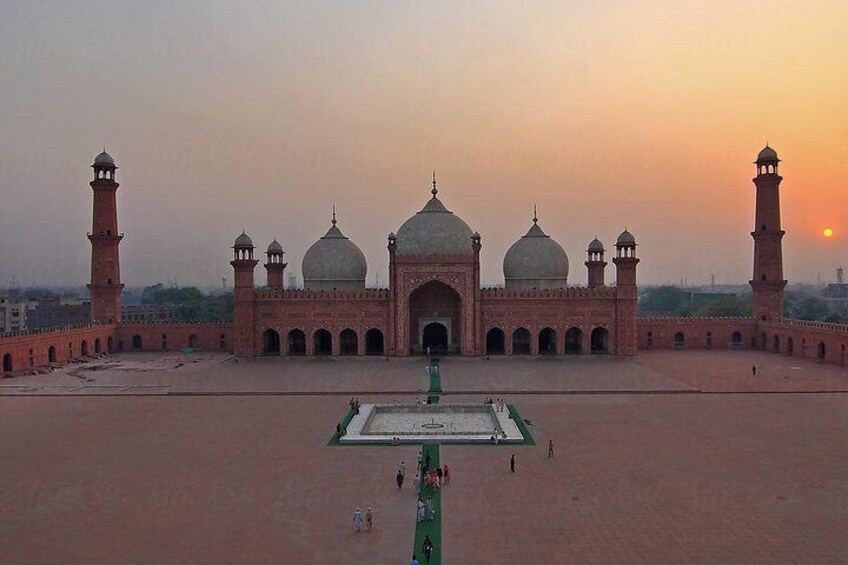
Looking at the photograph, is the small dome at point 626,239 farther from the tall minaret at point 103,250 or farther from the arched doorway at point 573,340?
the tall minaret at point 103,250

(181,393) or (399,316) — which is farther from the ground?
(399,316)

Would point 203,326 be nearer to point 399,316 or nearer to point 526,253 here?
point 399,316

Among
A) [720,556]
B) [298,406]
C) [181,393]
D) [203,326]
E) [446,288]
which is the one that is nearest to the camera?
[720,556]

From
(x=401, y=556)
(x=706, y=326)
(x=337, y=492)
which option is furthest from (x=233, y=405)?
(x=706, y=326)

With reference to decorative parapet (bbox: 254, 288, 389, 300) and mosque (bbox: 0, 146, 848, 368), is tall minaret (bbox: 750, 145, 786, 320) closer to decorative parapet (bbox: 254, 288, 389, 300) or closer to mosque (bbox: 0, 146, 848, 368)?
mosque (bbox: 0, 146, 848, 368)

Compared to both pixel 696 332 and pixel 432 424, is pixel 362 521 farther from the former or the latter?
pixel 696 332

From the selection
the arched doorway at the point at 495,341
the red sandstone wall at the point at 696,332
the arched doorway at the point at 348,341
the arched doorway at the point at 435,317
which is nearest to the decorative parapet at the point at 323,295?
the arched doorway at the point at 435,317
